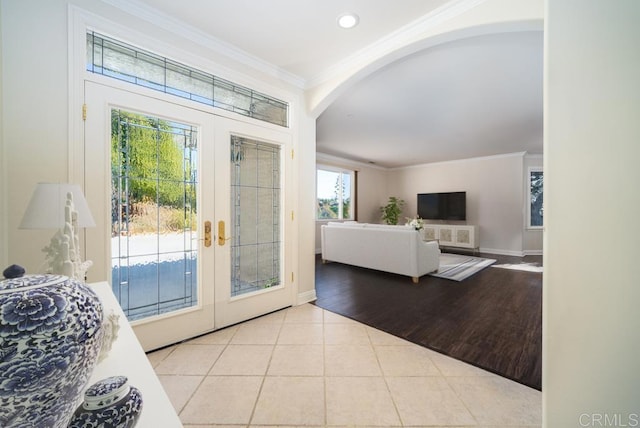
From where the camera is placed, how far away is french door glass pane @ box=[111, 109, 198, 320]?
1.91 metres

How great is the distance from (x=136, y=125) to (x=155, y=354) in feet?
5.95

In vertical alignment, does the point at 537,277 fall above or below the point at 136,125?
below

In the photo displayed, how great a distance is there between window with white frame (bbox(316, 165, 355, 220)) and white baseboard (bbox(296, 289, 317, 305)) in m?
3.74

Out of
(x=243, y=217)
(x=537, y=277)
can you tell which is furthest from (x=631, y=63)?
(x=537, y=277)

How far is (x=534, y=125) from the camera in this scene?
4.42 metres

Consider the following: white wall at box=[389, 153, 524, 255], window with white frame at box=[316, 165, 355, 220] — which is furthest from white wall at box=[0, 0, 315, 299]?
white wall at box=[389, 153, 524, 255]

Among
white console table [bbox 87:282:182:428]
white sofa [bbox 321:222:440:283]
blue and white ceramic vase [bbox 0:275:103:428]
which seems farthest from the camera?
white sofa [bbox 321:222:440:283]

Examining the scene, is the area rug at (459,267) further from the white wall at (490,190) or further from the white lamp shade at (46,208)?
the white lamp shade at (46,208)

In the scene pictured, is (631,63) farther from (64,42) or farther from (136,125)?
(64,42)

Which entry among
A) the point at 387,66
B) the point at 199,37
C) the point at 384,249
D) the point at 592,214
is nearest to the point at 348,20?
the point at 387,66

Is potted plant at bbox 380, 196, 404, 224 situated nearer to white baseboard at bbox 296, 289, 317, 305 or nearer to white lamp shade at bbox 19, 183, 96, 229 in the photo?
white baseboard at bbox 296, 289, 317, 305

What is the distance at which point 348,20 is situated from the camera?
202 centimetres

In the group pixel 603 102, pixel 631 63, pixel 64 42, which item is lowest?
pixel 603 102

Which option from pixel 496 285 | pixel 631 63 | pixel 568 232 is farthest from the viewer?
pixel 496 285
